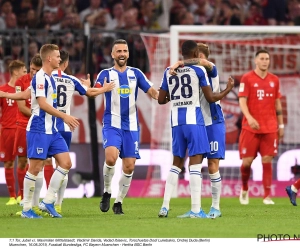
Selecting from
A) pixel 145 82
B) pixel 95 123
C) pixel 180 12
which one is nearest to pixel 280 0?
pixel 180 12

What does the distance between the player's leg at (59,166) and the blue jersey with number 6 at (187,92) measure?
138 centimetres

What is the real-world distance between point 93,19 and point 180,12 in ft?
6.24

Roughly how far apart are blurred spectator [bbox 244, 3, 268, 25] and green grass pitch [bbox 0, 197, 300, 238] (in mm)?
7101

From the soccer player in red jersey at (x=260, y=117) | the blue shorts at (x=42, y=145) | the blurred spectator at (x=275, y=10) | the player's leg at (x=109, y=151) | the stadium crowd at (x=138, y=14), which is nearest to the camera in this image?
the blue shorts at (x=42, y=145)

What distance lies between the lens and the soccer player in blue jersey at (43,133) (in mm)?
10273

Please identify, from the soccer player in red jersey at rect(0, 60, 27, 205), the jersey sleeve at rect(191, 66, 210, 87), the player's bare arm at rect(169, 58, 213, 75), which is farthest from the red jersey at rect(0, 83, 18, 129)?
the jersey sleeve at rect(191, 66, 210, 87)

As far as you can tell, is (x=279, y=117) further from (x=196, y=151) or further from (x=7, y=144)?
(x=7, y=144)

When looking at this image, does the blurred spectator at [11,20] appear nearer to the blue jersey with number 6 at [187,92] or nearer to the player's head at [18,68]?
the player's head at [18,68]

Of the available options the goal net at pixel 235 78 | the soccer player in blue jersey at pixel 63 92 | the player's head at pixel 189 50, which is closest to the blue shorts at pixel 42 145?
the soccer player in blue jersey at pixel 63 92

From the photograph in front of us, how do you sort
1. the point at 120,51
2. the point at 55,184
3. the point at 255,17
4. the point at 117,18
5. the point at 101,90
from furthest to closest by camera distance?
1. the point at 255,17
2. the point at 117,18
3. the point at 120,51
4. the point at 101,90
5. the point at 55,184

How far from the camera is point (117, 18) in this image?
18922 millimetres

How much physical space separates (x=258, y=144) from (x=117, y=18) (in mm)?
6140

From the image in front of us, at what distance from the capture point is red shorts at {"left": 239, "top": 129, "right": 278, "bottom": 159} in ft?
45.4

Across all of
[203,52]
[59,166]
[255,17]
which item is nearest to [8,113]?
[59,166]
